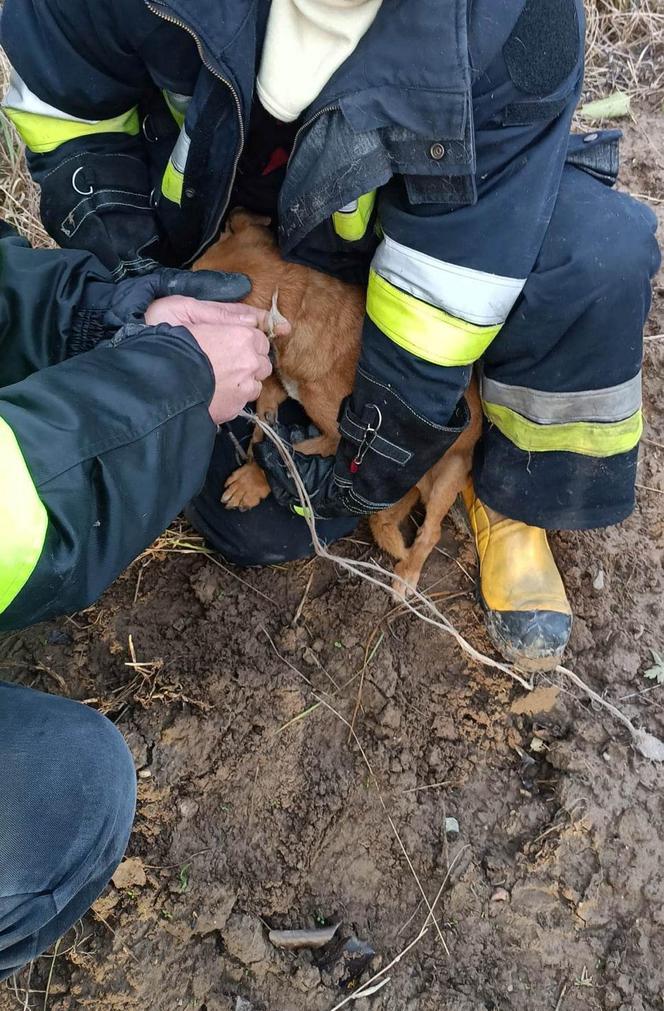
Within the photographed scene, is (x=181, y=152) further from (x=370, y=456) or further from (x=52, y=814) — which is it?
(x=52, y=814)

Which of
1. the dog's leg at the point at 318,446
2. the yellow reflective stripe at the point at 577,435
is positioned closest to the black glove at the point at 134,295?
the dog's leg at the point at 318,446

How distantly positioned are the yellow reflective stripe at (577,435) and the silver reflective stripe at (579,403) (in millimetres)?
19

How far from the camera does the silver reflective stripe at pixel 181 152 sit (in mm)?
2088

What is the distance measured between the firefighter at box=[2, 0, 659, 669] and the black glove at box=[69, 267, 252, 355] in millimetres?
183

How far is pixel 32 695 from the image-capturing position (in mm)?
1827

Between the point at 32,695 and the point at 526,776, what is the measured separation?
59.2 inches

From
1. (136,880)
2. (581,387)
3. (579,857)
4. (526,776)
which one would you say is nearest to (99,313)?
(581,387)

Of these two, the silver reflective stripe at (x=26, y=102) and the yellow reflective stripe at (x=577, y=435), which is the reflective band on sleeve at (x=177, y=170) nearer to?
A: the silver reflective stripe at (x=26, y=102)

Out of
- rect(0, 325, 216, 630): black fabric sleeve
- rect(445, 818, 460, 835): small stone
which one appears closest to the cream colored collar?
rect(0, 325, 216, 630): black fabric sleeve

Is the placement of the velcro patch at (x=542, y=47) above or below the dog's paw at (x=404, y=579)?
above

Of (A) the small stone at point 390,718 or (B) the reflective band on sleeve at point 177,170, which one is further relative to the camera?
(A) the small stone at point 390,718

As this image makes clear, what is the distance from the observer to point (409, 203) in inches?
80.3

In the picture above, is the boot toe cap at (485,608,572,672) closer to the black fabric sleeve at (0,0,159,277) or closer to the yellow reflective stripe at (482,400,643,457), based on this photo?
the yellow reflective stripe at (482,400,643,457)

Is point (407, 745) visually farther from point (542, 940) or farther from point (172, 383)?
point (172, 383)
